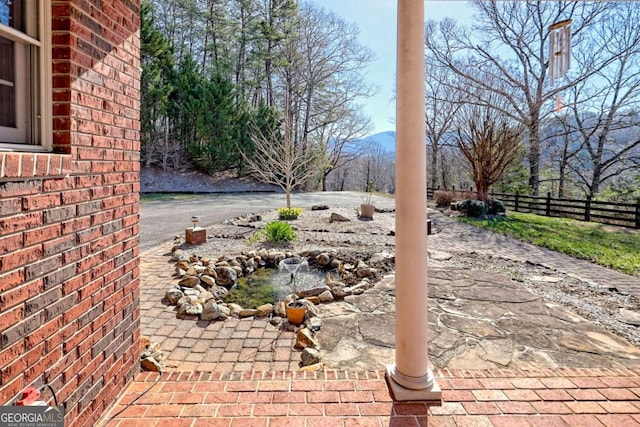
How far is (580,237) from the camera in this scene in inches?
342

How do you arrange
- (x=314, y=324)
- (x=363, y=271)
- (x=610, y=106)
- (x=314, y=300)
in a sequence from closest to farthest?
(x=314, y=324), (x=314, y=300), (x=363, y=271), (x=610, y=106)

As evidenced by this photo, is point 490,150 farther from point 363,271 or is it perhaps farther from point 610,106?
point 363,271

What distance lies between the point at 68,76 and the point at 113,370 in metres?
1.57

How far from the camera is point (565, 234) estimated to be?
29.8 ft

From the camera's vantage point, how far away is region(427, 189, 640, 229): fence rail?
1041 centimetres

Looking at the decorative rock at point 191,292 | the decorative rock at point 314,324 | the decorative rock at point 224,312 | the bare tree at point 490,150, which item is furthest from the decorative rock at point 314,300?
the bare tree at point 490,150

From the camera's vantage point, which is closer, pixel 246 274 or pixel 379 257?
pixel 246 274

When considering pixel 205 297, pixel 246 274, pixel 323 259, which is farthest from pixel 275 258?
pixel 205 297

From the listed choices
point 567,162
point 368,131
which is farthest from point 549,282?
point 368,131

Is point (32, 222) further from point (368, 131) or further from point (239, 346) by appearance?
point (368, 131)

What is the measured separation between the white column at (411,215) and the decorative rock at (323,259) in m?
3.67

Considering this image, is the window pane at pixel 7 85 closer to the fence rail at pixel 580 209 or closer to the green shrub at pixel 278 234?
the green shrub at pixel 278 234

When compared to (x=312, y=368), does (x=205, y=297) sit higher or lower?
higher

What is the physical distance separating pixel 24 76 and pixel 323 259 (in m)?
4.75
